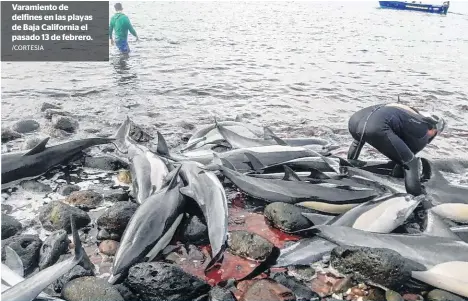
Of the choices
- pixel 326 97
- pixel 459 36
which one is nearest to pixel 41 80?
pixel 326 97

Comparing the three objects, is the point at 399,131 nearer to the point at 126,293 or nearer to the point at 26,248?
the point at 126,293

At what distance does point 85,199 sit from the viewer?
6824 mm

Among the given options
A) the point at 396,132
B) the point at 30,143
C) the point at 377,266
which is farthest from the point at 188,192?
the point at 30,143

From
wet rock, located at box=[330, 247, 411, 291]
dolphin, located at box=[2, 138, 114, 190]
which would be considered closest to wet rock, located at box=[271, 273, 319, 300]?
wet rock, located at box=[330, 247, 411, 291]

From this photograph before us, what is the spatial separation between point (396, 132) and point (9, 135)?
8206 mm

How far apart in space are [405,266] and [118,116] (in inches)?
362

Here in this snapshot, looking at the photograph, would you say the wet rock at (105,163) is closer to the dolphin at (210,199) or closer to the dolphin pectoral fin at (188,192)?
the dolphin at (210,199)

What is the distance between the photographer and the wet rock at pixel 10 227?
5.86 meters

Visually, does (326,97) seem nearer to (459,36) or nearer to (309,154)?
(309,154)

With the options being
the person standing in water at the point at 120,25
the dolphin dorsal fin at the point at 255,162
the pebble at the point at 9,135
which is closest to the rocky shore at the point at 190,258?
the dolphin dorsal fin at the point at 255,162

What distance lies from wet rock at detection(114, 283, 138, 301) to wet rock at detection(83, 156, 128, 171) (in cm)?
384

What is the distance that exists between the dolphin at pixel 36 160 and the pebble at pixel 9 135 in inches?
84.2

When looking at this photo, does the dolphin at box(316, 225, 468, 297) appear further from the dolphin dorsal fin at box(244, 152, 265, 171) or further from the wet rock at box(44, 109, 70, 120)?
the wet rock at box(44, 109, 70, 120)

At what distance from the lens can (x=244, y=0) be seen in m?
85.8
